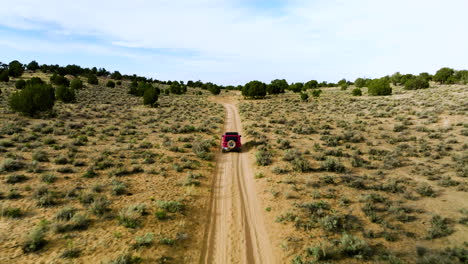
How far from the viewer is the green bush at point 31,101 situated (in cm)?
3073

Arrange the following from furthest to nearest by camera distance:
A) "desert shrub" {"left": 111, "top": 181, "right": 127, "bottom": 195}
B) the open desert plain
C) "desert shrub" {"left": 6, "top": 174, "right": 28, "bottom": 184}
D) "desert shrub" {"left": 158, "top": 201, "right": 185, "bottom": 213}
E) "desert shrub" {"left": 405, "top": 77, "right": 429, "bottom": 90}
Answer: "desert shrub" {"left": 405, "top": 77, "right": 429, "bottom": 90} < "desert shrub" {"left": 6, "top": 174, "right": 28, "bottom": 184} < "desert shrub" {"left": 111, "top": 181, "right": 127, "bottom": 195} < "desert shrub" {"left": 158, "top": 201, "right": 185, "bottom": 213} < the open desert plain

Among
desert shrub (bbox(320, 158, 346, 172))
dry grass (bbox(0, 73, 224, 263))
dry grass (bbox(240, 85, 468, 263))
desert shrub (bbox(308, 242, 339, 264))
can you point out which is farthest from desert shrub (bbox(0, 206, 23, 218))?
desert shrub (bbox(320, 158, 346, 172))

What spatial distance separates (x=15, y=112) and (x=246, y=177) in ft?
126

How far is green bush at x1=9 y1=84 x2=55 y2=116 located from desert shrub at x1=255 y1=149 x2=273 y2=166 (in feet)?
109

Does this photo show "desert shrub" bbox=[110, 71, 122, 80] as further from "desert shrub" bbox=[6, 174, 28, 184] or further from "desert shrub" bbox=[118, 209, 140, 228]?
"desert shrub" bbox=[118, 209, 140, 228]

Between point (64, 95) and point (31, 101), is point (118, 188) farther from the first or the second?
point (64, 95)

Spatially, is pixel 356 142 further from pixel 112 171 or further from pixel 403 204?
pixel 112 171

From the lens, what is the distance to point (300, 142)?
2409 cm

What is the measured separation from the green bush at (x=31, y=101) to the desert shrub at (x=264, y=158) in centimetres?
3334

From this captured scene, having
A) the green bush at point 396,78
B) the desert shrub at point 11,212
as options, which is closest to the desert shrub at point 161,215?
the desert shrub at point 11,212

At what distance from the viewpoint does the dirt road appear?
8.88 m

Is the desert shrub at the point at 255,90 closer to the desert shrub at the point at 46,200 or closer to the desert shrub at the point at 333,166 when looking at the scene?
the desert shrub at the point at 333,166

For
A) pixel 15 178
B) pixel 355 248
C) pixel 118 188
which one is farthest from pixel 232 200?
pixel 15 178

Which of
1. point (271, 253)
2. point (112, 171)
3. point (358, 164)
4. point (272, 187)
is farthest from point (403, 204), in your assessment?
point (112, 171)
